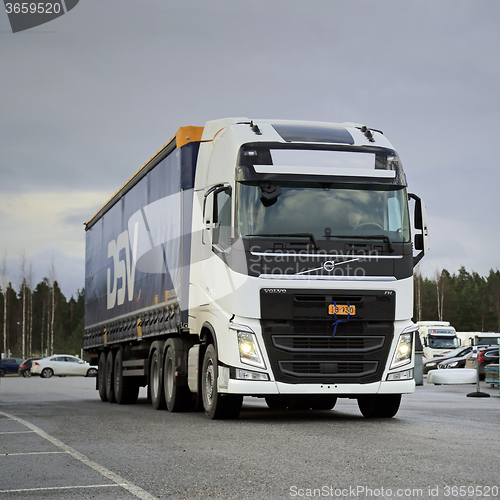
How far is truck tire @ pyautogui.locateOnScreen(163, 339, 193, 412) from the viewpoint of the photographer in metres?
13.8

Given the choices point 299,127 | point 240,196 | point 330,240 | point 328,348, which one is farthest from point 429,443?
point 299,127

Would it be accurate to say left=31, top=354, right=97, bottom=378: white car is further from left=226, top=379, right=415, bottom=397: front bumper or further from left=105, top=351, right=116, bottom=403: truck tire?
left=226, top=379, right=415, bottom=397: front bumper

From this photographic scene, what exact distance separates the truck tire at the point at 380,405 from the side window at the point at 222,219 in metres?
3.30

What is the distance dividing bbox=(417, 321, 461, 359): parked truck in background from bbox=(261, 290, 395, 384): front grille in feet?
129

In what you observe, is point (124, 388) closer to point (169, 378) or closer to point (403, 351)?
point (169, 378)

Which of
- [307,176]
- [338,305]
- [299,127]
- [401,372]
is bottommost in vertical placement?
[401,372]

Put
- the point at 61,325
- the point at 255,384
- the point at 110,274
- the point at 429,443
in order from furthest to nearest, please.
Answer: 1. the point at 61,325
2. the point at 110,274
3. the point at 255,384
4. the point at 429,443

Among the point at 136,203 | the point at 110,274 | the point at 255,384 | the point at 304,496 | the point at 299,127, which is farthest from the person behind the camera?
the point at 110,274

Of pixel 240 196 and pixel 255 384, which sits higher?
pixel 240 196

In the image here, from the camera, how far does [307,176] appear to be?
11.6m

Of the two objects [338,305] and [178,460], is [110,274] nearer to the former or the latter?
[338,305]

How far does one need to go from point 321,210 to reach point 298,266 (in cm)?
91

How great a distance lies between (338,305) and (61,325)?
11677 centimetres

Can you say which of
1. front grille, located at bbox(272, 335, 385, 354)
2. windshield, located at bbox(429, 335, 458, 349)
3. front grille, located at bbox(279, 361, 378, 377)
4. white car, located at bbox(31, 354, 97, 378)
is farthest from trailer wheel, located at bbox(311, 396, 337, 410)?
white car, located at bbox(31, 354, 97, 378)
